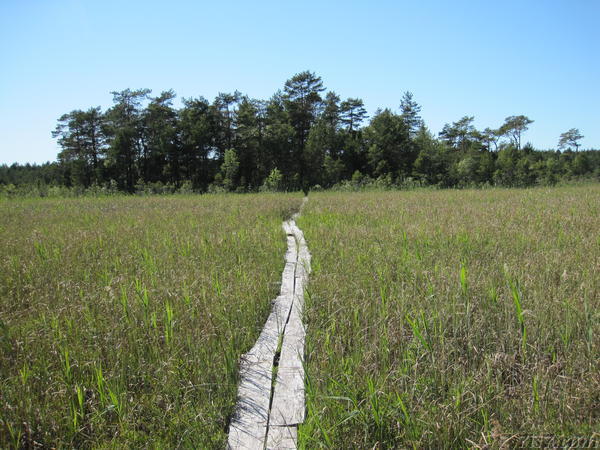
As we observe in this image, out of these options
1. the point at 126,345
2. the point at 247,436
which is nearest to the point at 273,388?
the point at 247,436

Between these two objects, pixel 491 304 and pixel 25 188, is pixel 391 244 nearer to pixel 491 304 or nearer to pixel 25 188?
pixel 491 304

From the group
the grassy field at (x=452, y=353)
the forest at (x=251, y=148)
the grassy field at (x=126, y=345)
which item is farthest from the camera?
the forest at (x=251, y=148)

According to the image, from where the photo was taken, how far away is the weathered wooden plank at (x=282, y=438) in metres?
1.83

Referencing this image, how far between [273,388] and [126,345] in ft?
4.29

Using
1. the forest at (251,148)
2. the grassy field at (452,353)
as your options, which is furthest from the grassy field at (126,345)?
the forest at (251,148)

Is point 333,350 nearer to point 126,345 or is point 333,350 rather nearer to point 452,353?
point 452,353

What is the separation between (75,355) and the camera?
252 centimetres

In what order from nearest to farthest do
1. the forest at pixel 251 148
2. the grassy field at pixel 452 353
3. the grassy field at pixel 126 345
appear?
the grassy field at pixel 452 353 → the grassy field at pixel 126 345 → the forest at pixel 251 148

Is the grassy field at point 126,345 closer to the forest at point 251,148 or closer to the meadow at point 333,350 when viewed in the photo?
the meadow at point 333,350

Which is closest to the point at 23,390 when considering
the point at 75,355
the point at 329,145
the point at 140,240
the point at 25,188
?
the point at 75,355

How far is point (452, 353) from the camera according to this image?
2.51 meters

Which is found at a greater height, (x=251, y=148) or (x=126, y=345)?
(x=251, y=148)

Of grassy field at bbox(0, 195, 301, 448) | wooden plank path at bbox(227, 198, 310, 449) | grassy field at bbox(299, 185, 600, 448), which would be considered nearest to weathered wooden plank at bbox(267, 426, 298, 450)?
wooden plank path at bbox(227, 198, 310, 449)

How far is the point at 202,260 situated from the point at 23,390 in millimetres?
3043
